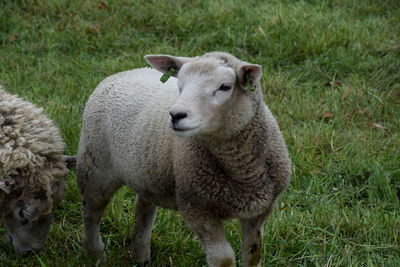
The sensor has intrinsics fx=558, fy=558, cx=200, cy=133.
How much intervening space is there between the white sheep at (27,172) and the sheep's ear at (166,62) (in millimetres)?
1008

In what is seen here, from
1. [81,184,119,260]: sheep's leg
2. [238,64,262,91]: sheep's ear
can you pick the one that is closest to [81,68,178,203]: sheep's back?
[81,184,119,260]: sheep's leg

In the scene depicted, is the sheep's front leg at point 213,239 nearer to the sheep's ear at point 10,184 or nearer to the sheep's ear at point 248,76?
the sheep's ear at point 248,76

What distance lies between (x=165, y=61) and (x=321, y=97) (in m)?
3.02

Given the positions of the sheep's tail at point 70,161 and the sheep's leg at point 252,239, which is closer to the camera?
the sheep's leg at point 252,239

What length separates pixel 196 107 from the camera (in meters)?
2.77

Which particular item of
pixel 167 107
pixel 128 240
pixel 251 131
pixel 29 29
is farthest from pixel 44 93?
pixel 251 131

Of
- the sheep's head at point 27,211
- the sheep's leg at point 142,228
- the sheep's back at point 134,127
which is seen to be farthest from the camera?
the sheep's leg at point 142,228

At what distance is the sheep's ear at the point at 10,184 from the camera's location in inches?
137

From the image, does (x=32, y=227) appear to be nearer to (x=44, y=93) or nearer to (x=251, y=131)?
(x=251, y=131)

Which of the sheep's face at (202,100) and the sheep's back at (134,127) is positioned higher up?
the sheep's face at (202,100)

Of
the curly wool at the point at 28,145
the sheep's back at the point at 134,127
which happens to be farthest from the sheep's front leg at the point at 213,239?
the curly wool at the point at 28,145

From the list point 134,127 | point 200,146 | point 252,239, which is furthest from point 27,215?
point 252,239

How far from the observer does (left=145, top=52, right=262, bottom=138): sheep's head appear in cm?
275

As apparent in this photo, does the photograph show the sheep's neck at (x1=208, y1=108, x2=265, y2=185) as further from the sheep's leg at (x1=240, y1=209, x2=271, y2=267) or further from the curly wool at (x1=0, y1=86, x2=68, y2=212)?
the curly wool at (x1=0, y1=86, x2=68, y2=212)
